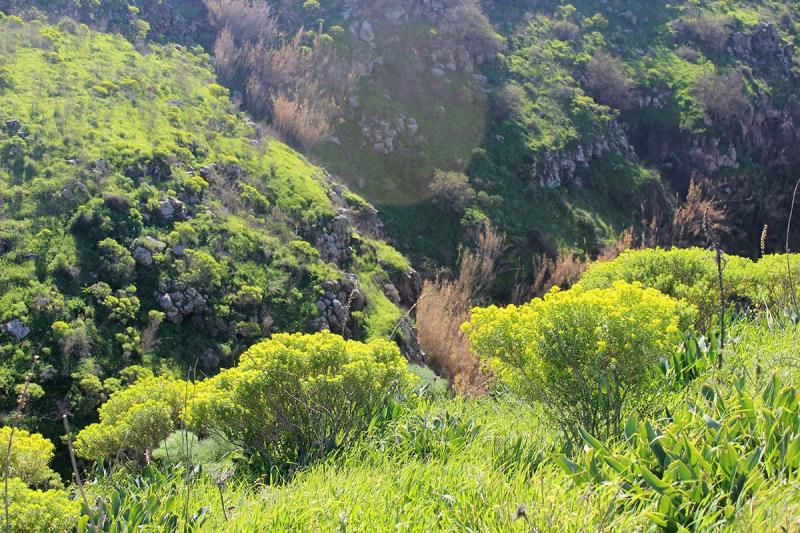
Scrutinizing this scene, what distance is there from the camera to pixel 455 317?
16047 mm

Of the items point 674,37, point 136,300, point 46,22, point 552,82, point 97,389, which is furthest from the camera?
point 674,37

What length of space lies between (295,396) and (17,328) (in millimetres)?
6645

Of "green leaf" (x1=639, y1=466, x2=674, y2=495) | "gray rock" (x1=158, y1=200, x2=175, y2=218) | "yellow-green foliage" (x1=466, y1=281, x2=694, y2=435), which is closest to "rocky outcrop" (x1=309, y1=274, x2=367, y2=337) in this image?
"gray rock" (x1=158, y1=200, x2=175, y2=218)

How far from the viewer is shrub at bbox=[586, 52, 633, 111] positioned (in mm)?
27891

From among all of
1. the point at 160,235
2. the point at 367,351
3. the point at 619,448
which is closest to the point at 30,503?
the point at 367,351

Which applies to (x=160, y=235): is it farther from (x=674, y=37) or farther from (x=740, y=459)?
(x=674, y=37)

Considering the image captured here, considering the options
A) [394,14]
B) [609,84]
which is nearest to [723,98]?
[609,84]

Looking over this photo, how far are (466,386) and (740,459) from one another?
886cm

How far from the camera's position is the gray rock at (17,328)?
10211 millimetres

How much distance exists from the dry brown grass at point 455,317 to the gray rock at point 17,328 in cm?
667

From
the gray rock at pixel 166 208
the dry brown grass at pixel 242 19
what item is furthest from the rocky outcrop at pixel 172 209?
the dry brown grass at pixel 242 19

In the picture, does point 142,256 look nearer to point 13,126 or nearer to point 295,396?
point 13,126

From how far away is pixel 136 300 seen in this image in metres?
11.9

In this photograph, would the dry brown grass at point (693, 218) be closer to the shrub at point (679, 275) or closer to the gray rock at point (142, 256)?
the shrub at point (679, 275)
